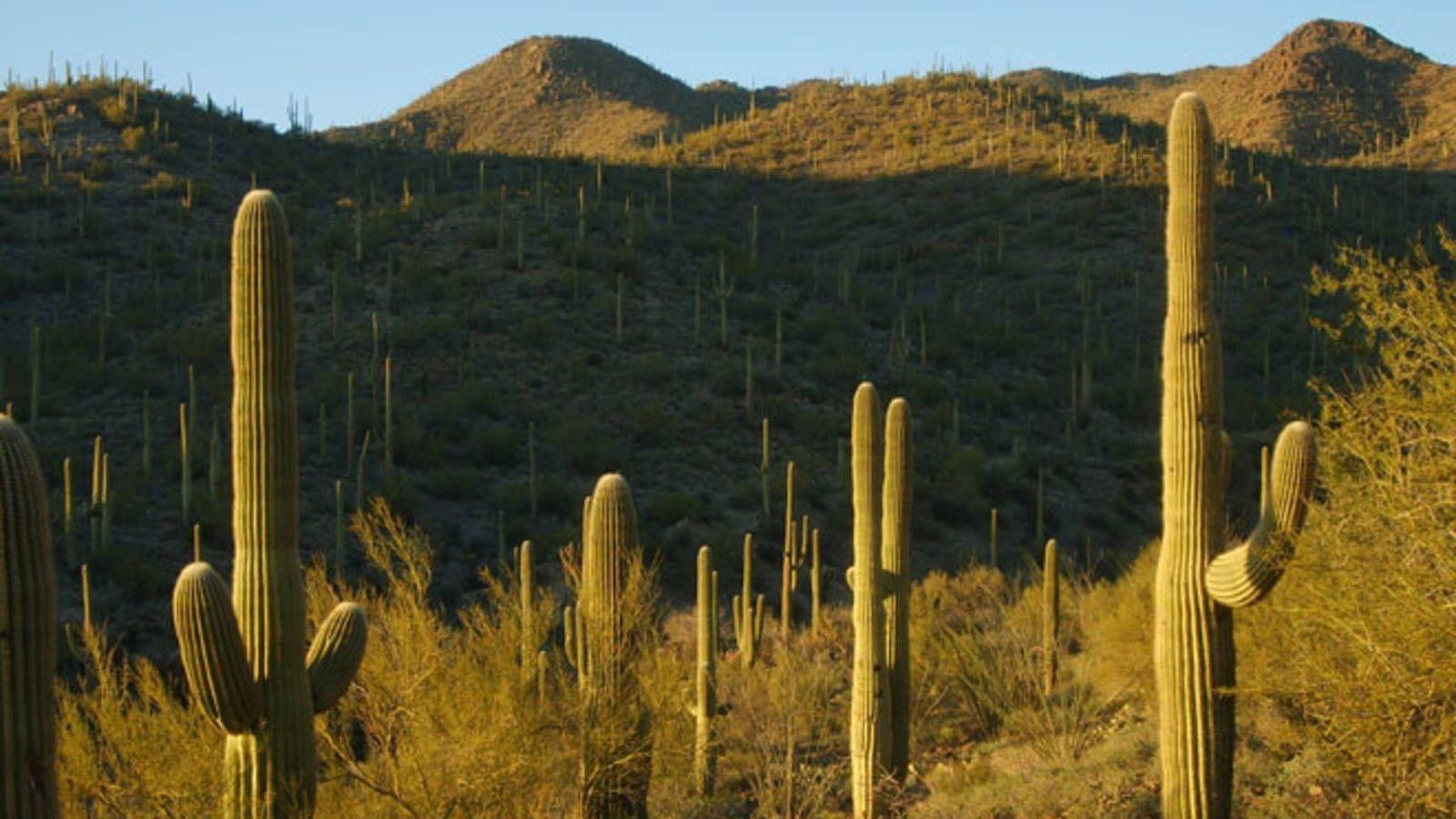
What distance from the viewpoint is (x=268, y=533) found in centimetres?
821

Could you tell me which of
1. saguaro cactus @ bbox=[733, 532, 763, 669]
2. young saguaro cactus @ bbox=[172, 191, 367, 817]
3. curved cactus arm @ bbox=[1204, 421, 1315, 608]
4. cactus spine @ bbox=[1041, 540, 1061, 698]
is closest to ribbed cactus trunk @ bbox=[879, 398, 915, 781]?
cactus spine @ bbox=[1041, 540, 1061, 698]

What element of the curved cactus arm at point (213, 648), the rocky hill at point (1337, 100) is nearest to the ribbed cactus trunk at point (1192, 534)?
the curved cactus arm at point (213, 648)

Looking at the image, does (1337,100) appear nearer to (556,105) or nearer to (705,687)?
Result: (556,105)

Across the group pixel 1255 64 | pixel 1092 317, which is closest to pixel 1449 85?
pixel 1255 64

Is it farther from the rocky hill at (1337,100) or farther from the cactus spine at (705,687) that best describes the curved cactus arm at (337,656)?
the rocky hill at (1337,100)

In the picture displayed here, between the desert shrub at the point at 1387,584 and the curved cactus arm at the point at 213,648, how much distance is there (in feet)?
18.8

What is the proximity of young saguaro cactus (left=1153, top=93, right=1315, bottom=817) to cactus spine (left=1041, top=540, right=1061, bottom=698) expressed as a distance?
6882 mm

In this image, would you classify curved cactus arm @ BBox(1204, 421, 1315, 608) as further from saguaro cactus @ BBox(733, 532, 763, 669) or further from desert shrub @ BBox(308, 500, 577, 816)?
saguaro cactus @ BBox(733, 532, 763, 669)

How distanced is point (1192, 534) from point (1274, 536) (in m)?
0.54

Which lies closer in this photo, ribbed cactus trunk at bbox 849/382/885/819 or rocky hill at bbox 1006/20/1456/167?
ribbed cactus trunk at bbox 849/382/885/819

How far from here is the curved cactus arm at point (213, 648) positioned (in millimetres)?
7531

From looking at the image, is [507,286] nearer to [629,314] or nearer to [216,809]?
[629,314]

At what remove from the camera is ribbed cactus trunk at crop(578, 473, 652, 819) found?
1099 centimetres

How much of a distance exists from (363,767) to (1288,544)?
19.3ft
